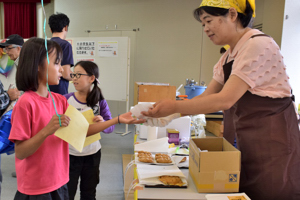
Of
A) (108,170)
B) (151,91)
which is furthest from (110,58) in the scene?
(108,170)

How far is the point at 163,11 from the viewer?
5.54 metres

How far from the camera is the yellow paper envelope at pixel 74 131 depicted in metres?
0.92

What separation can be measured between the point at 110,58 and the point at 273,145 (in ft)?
13.2

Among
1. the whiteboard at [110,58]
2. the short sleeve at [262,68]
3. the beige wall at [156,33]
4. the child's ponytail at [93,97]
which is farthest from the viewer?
the beige wall at [156,33]

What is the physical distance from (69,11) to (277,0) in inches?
184

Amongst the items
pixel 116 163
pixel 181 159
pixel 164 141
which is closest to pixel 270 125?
pixel 181 159

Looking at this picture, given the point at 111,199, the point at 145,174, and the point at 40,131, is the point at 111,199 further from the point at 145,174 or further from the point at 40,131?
the point at 40,131

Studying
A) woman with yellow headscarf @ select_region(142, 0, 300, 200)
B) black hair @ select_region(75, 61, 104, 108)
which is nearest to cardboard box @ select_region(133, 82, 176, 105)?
black hair @ select_region(75, 61, 104, 108)

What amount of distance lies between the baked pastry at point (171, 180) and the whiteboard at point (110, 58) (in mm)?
3588

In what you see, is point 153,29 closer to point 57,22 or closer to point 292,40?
point 292,40

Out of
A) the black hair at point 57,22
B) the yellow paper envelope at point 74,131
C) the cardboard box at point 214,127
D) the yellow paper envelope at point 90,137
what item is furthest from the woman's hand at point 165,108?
the cardboard box at point 214,127

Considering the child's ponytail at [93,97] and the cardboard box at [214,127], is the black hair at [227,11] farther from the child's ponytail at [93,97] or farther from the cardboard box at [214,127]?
the cardboard box at [214,127]

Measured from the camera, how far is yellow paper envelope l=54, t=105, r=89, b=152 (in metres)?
0.92

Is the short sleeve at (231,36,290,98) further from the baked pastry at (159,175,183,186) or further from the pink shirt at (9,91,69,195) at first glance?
the pink shirt at (9,91,69,195)
